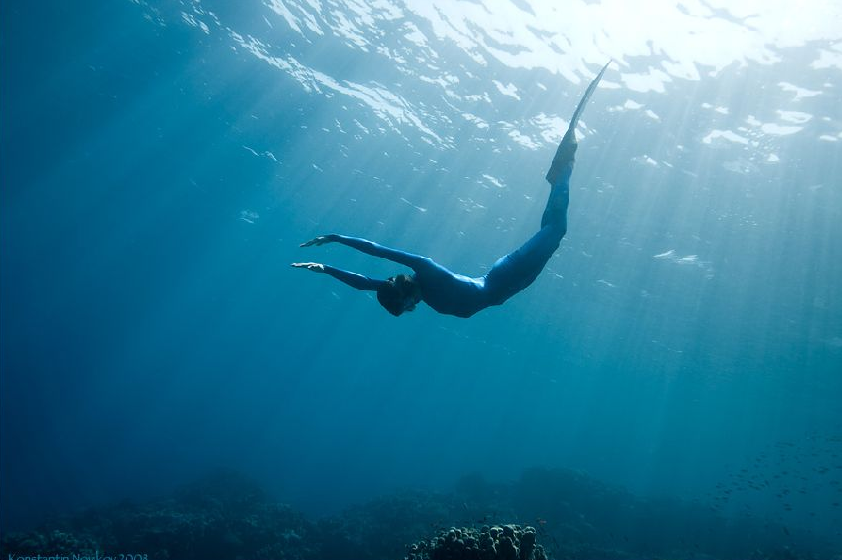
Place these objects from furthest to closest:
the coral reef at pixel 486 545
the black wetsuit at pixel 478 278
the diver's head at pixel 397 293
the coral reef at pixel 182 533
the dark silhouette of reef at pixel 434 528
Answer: the coral reef at pixel 182 533 → the dark silhouette of reef at pixel 434 528 → the coral reef at pixel 486 545 → the black wetsuit at pixel 478 278 → the diver's head at pixel 397 293

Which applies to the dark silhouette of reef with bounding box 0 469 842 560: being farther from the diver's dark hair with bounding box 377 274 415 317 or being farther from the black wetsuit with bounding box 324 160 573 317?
the diver's dark hair with bounding box 377 274 415 317

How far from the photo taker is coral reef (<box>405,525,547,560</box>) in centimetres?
507

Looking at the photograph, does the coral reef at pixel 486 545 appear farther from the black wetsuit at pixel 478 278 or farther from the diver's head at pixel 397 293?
the diver's head at pixel 397 293

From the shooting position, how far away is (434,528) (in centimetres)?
1149

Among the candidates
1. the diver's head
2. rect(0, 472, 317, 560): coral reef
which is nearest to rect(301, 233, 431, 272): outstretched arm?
the diver's head

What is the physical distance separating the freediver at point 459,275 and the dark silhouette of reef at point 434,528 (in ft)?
10.6

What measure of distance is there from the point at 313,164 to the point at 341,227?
653 cm

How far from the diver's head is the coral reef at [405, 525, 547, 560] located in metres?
3.27

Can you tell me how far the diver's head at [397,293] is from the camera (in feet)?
14.5

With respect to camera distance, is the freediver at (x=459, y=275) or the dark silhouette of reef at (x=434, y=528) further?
the dark silhouette of reef at (x=434, y=528)

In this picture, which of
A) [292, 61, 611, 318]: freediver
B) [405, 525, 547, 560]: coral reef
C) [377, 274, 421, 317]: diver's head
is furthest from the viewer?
[405, 525, 547, 560]: coral reef

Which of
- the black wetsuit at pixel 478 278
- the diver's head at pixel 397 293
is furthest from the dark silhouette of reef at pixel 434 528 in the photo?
the diver's head at pixel 397 293

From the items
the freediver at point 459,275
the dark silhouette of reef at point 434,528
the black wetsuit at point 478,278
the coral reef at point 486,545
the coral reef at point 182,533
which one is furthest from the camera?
the coral reef at point 182,533

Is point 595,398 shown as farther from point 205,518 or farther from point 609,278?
point 205,518
